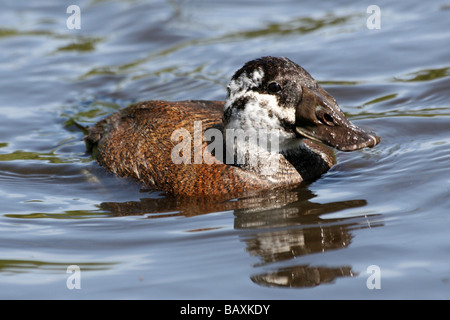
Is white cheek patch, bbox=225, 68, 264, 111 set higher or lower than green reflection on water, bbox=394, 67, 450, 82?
lower

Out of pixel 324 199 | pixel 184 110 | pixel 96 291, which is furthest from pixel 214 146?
pixel 96 291

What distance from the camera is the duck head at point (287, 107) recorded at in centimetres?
743

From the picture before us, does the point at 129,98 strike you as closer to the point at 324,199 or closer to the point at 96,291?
the point at 324,199

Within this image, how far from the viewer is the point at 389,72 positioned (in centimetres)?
1147

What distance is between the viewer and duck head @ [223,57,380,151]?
24.4 ft

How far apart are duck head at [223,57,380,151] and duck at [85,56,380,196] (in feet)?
0.03

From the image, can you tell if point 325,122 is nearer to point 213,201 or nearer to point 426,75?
point 213,201

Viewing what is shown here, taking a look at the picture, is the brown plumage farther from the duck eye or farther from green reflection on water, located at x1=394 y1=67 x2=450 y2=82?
green reflection on water, located at x1=394 y1=67 x2=450 y2=82

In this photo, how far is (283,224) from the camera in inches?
275

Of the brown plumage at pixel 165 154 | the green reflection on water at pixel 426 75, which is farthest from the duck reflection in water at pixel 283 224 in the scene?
the green reflection on water at pixel 426 75

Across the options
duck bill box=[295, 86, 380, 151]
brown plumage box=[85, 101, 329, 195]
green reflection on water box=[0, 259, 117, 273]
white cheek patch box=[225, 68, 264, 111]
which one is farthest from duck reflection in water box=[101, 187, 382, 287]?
green reflection on water box=[0, 259, 117, 273]

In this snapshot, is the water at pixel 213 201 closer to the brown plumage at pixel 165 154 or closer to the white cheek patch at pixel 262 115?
the brown plumage at pixel 165 154

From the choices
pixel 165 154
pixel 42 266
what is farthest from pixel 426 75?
pixel 42 266

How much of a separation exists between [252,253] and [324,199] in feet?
4.91
